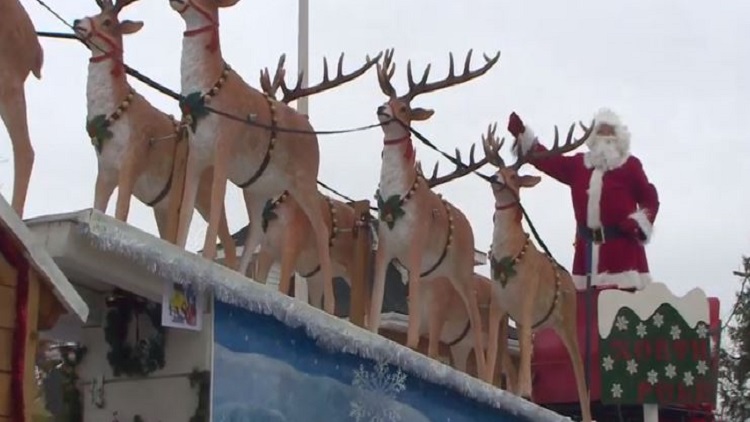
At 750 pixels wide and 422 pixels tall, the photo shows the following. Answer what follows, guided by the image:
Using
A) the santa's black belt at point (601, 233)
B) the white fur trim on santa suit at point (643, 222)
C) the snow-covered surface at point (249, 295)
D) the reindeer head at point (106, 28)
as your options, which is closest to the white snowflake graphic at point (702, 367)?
the white fur trim on santa suit at point (643, 222)

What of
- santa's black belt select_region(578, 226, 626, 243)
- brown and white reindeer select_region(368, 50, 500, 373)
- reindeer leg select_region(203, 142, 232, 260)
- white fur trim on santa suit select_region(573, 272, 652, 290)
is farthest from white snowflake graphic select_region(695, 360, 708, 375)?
reindeer leg select_region(203, 142, 232, 260)

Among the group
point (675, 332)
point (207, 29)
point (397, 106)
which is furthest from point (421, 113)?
point (675, 332)

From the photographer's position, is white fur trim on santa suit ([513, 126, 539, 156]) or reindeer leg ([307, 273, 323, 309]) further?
white fur trim on santa suit ([513, 126, 539, 156])

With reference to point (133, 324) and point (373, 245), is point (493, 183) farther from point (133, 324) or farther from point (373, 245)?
point (133, 324)

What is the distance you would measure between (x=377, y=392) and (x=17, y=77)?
8.50 feet

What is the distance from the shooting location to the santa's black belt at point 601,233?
11.8 m

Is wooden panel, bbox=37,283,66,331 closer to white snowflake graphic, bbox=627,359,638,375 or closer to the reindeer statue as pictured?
the reindeer statue

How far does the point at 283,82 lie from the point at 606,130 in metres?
3.94

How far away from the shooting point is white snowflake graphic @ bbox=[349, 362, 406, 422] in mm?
7234

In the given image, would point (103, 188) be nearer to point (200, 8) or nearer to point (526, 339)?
point (200, 8)

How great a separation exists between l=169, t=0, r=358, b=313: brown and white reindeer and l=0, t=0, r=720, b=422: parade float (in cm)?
1

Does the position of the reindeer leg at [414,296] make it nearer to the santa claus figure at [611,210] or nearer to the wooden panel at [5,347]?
the santa claus figure at [611,210]

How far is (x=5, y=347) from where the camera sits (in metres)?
5.05

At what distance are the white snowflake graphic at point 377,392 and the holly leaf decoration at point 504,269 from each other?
259 centimetres
